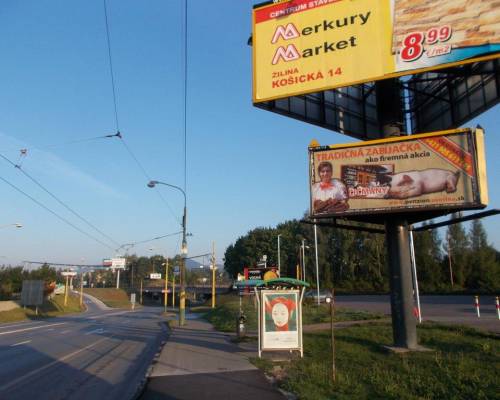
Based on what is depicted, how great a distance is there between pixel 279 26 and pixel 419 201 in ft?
26.1

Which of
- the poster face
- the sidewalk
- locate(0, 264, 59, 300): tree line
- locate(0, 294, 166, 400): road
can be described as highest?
locate(0, 264, 59, 300): tree line

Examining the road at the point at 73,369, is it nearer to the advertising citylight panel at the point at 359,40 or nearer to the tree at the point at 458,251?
the advertising citylight panel at the point at 359,40

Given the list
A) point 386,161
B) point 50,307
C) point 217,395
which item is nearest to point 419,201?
point 386,161

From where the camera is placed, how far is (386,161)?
44.8ft

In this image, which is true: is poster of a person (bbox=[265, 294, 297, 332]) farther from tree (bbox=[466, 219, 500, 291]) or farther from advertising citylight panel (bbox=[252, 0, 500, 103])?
tree (bbox=[466, 219, 500, 291])

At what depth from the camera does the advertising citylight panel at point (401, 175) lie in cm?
1265

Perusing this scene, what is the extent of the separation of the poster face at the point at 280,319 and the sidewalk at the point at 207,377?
981mm

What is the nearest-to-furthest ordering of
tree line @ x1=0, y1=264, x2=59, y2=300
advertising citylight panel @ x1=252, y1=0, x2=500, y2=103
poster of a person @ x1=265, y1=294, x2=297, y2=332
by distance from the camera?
poster of a person @ x1=265, y1=294, x2=297, y2=332
advertising citylight panel @ x1=252, y1=0, x2=500, y2=103
tree line @ x1=0, y1=264, x2=59, y2=300

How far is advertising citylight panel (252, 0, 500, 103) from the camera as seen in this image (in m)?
13.5

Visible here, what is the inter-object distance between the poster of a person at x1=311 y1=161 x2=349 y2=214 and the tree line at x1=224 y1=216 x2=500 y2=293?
42.5m

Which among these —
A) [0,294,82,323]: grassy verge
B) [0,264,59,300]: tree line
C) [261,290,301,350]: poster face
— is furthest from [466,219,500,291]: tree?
[0,264,59,300]: tree line

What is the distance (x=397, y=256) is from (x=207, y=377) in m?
6.75

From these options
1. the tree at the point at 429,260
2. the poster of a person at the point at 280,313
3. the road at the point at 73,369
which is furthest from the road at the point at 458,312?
the tree at the point at 429,260

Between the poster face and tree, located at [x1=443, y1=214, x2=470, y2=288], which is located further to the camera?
tree, located at [x1=443, y1=214, x2=470, y2=288]
